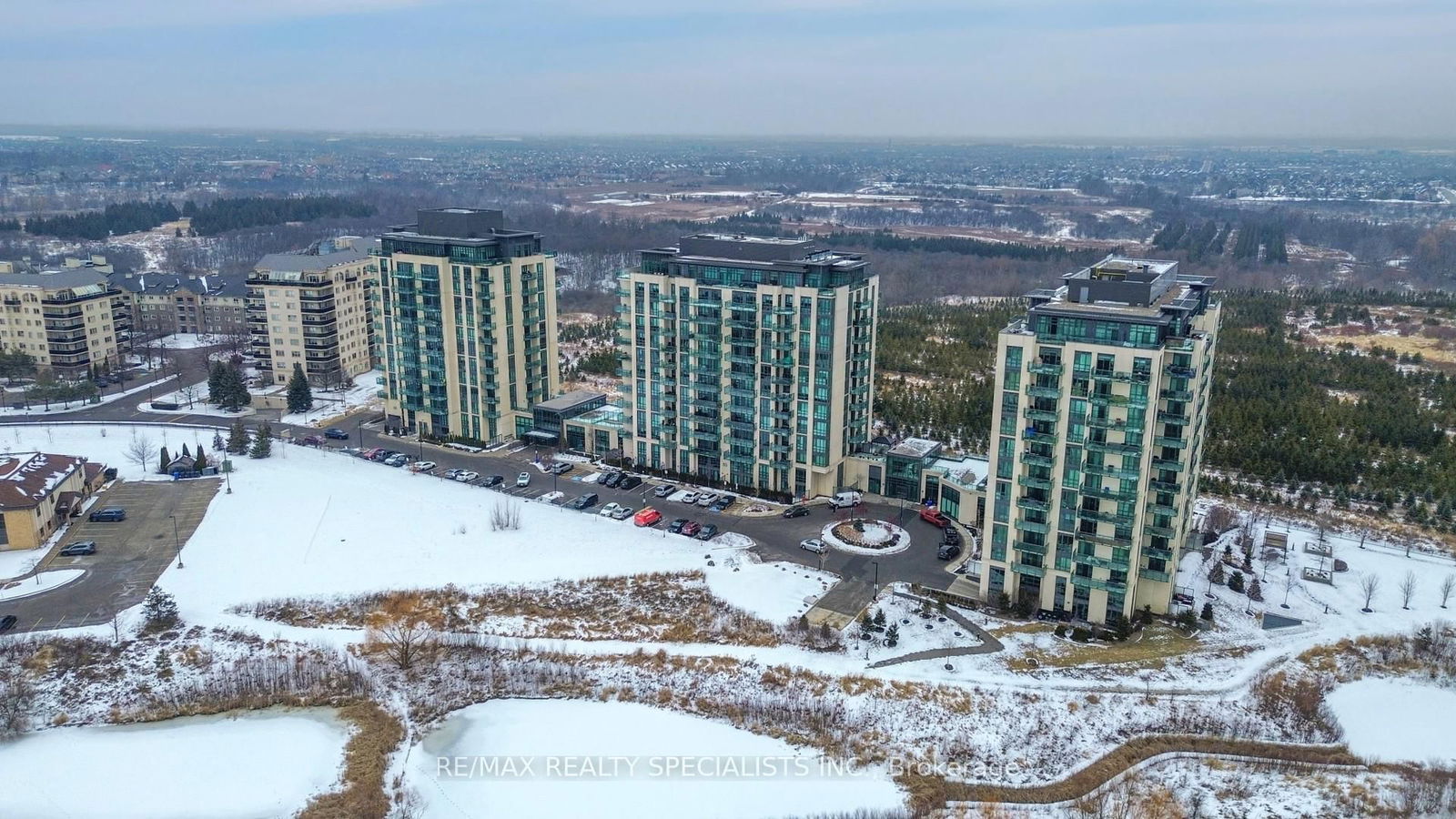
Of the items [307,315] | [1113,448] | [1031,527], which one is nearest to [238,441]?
[307,315]

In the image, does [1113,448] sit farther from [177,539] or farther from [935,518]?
[177,539]

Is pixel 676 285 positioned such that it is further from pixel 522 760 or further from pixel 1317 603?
pixel 1317 603

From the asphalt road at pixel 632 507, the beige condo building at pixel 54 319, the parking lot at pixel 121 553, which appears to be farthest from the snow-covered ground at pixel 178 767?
the beige condo building at pixel 54 319

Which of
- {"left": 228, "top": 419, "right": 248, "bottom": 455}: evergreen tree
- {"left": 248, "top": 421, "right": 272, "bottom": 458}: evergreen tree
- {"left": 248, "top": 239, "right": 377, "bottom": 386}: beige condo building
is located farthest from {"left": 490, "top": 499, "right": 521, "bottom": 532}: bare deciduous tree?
{"left": 248, "top": 239, "right": 377, "bottom": 386}: beige condo building

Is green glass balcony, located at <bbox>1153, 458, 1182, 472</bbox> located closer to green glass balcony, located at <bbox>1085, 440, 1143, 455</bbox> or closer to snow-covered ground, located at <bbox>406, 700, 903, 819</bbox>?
green glass balcony, located at <bbox>1085, 440, 1143, 455</bbox>

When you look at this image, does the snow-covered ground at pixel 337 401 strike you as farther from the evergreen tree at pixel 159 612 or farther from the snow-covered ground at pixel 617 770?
the snow-covered ground at pixel 617 770
